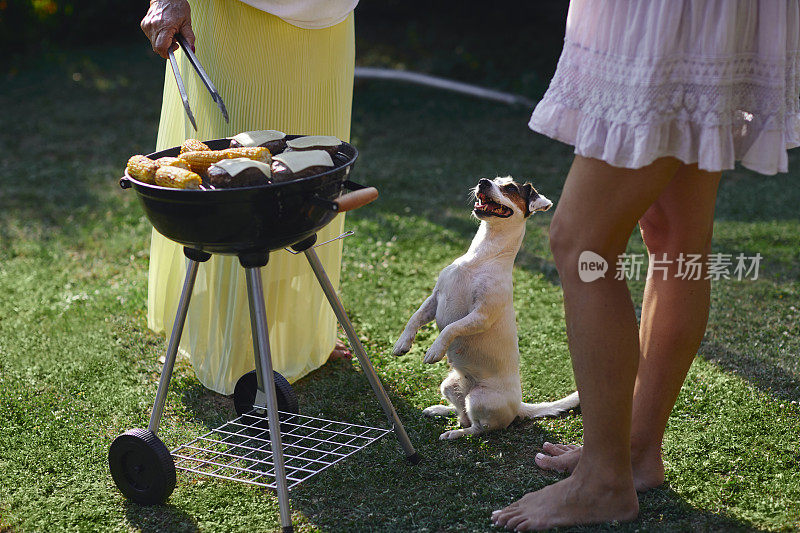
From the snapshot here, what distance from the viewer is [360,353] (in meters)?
2.55

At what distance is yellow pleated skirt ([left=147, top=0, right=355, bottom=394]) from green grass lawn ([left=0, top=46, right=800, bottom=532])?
170 mm

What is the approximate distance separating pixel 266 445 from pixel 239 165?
113 centimetres

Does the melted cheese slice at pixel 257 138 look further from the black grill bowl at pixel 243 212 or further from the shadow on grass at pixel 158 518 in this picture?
the shadow on grass at pixel 158 518

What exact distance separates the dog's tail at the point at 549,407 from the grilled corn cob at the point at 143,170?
1547mm

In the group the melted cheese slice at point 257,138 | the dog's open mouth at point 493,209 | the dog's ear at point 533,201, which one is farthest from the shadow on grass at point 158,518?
the dog's ear at point 533,201

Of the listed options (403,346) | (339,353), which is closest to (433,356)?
(403,346)

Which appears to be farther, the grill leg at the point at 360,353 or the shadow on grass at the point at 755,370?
the shadow on grass at the point at 755,370

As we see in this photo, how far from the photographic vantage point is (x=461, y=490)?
2510mm

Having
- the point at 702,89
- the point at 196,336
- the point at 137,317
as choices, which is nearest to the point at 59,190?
the point at 137,317

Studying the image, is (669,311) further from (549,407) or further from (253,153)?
(253,153)

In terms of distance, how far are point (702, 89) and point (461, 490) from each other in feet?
4.49

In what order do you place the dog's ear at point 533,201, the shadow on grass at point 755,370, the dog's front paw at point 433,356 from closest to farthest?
1. the dog's front paw at point 433,356
2. the dog's ear at point 533,201
3. the shadow on grass at point 755,370

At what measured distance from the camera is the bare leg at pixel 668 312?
2.24 metres

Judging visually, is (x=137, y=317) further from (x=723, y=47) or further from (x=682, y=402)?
(x=723, y=47)
